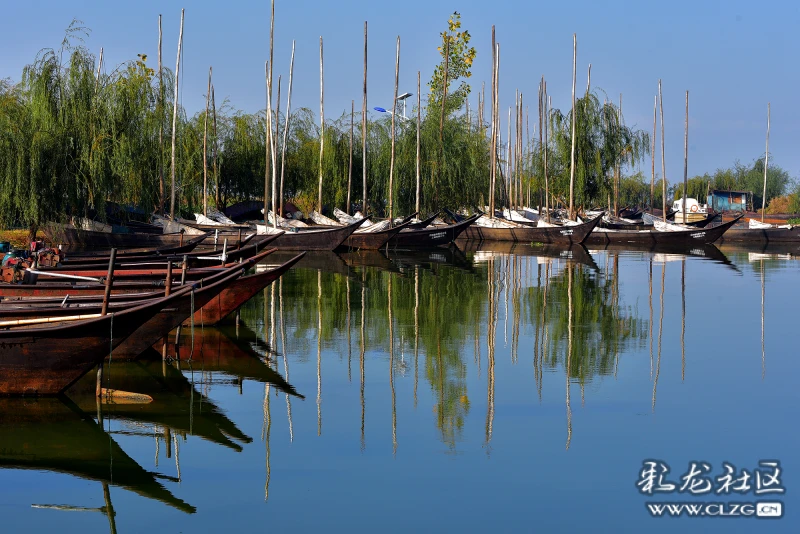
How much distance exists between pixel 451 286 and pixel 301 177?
2185 cm

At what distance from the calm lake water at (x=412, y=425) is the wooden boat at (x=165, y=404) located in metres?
0.03

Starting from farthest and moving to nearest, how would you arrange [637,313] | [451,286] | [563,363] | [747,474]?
[451,286], [637,313], [563,363], [747,474]

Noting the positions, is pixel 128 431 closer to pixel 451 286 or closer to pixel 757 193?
pixel 451 286

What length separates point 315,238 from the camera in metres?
29.8

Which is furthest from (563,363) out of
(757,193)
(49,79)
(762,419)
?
(757,193)

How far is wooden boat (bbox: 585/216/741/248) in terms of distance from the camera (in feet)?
114

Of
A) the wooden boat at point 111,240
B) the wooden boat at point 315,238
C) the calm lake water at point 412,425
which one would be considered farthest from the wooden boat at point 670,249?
the calm lake water at point 412,425

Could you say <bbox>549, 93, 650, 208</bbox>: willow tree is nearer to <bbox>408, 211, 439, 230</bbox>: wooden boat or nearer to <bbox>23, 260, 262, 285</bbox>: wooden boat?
<bbox>408, 211, 439, 230</bbox>: wooden boat

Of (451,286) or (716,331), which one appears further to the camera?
(451,286)

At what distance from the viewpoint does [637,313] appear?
15.0 metres

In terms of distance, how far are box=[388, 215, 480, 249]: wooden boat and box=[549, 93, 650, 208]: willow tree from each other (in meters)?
7.13

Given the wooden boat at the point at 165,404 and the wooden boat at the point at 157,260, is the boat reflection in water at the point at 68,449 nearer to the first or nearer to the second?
the wooden boat at the point at 165,404

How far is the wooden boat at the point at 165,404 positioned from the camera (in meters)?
7.58

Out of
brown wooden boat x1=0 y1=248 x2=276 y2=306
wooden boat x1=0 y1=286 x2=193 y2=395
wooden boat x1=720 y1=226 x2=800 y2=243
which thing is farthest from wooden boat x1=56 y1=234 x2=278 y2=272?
wooden boat x1=720 y1=226 x2=800 y2=243
